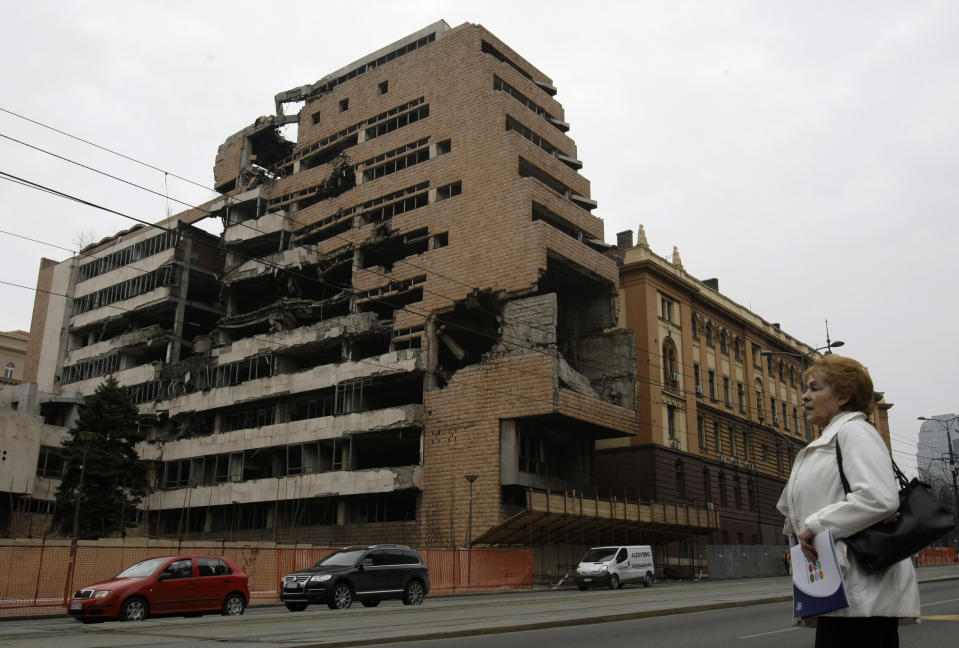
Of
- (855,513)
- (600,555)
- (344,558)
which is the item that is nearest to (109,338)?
(600,555)

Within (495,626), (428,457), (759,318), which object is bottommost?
(495,626)

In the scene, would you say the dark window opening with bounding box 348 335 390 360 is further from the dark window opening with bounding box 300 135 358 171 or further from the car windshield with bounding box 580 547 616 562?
the car windshield with bounding box 580 547 616 562

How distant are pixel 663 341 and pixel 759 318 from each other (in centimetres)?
1785

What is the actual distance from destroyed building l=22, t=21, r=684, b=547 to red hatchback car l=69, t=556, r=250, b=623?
833 inches

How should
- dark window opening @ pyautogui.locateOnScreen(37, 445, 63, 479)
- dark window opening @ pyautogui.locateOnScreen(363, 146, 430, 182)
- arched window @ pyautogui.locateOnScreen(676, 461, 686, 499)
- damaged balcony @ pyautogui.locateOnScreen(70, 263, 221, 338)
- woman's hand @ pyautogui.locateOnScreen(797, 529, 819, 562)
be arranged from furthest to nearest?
1. damaged balcony @ pyautogui.locateOnScreen(70, 263, 221, 338)
2. dark window opening @ pyautogui.locateOnScreen(37, 445, 63, 479)
3. dark window opening @ pyautogui.locateOnScreen(363, 146, 430, 182)
4. arched window @ pyautogui.locateOnScreen(676, 461, 686, 499)
5. woman's hand @ pyautogui.locateOnScreen(797, 529, 819, 562)

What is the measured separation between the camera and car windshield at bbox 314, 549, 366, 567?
2272cm

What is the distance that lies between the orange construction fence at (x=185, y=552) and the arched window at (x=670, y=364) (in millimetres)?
22558

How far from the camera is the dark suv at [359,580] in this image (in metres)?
21.6

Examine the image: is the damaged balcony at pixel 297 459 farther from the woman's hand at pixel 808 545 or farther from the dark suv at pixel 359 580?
the woman's hand at pixel 808 545

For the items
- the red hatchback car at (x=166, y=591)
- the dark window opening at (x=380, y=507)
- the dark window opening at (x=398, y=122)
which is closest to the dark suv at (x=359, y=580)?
the red hatchback car at (x=166, y=591)

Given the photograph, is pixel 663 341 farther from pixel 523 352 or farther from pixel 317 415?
pixel 317 415

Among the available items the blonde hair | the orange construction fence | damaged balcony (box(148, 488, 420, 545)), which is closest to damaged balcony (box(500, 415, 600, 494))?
damaged balcony (box(148, 488, 420, 545))

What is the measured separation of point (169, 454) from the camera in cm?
6291

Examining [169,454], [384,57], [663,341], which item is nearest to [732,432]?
[663,341]
